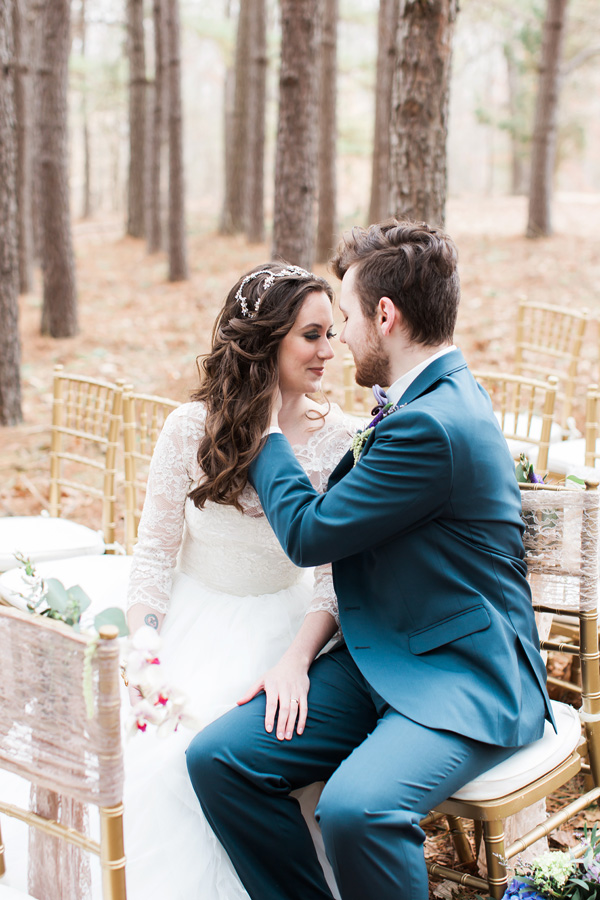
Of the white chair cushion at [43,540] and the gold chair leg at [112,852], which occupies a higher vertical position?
the gold chair leg at [112,852]

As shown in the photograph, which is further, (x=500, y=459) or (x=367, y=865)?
(x=500, y=459)

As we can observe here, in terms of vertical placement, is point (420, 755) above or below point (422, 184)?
below

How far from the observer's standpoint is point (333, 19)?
1266cm

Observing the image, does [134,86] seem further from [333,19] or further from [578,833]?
[578,833]

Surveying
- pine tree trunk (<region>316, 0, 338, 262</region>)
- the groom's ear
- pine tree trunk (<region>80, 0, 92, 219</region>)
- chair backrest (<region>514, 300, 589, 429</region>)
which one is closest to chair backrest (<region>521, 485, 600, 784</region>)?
the groom's ear

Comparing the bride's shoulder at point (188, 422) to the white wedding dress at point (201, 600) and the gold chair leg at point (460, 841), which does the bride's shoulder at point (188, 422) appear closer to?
the white wedding dress at point (201, 600)

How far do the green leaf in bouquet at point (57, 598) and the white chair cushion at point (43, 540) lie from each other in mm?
2121

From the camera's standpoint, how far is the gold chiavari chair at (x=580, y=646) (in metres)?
2.16

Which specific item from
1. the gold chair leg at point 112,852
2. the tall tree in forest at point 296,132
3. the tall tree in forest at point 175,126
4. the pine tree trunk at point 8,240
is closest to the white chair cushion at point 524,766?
the gold chair leg at point 112,852

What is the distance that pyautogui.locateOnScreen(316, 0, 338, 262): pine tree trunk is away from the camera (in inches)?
495

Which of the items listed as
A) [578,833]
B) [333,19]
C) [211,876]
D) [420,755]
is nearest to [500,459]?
[420,755]

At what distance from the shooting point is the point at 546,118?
1255 centimetres

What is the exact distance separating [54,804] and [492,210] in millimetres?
19329

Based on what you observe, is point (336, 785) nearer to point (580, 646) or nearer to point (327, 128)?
point (580, 646)
